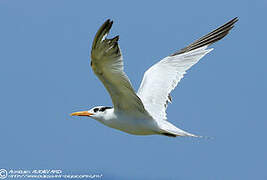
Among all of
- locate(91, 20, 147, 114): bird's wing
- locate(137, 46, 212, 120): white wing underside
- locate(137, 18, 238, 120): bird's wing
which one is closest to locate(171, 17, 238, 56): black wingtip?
locate(137, 18, 238, 120): bird's wing

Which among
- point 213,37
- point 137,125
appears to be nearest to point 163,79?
point 213,37

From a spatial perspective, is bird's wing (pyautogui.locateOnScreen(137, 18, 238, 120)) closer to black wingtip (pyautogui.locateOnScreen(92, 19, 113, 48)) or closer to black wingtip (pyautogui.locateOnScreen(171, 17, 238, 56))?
black wingtip (pyautogui.locateOnScreen(171, 17, 238, 56))

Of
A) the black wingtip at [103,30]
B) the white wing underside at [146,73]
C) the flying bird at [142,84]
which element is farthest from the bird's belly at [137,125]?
the black wingtip at [103,30]

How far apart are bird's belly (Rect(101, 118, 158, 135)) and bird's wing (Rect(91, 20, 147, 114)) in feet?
0.59

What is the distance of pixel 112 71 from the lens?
7.86 metres

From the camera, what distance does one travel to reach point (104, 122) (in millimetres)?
9328

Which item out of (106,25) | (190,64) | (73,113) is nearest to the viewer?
(106,25)

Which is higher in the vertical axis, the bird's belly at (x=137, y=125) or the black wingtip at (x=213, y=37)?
the black wingtip at (x=213, y=37)

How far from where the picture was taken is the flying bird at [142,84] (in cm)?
759

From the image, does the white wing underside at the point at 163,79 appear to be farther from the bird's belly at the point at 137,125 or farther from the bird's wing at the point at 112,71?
the bird's wing at the point at 112,71

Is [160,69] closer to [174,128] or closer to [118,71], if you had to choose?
[174,128]

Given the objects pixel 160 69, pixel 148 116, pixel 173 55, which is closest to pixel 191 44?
pixel 173 55

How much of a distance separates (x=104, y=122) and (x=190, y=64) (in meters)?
2.84

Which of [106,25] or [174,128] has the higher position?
[106,25]
